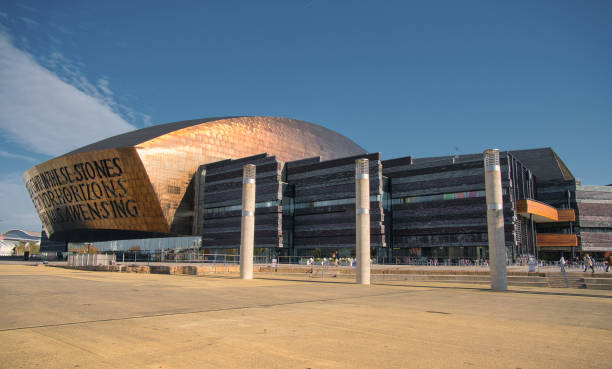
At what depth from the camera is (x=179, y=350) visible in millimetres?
7402

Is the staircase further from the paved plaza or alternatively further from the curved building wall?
the curved building wall

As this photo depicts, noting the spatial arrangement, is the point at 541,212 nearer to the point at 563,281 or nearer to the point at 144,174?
the point at 563,281

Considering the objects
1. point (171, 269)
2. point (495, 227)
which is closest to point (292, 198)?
point (171, 269)

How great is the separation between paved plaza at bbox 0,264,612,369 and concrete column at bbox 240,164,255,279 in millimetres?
16304

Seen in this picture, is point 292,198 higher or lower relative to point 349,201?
higher

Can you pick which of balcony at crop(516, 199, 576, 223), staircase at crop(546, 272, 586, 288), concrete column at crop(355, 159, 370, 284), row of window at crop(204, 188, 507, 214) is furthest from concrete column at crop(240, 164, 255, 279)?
balcony at crop(516, 199, 576, 223)

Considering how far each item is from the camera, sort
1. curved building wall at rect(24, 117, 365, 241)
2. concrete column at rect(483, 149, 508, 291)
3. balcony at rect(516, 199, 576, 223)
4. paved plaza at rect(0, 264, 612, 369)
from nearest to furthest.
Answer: paved plaza at rect(0, 264, 612, 369)
concrete column at rect(483, 149, 508, 291)
balcony at rect(516, 199, 576, 223)
curved building wall at rect(24, 117, 365, 241)

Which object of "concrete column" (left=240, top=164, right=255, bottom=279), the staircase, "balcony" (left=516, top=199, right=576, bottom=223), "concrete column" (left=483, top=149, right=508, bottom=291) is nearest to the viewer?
"concrete column" (left=483, top=149, right=508, bottom=291)

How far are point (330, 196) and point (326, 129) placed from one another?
40.0m

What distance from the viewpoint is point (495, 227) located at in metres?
25.7

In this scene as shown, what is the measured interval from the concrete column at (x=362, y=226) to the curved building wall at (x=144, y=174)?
51.5 metres

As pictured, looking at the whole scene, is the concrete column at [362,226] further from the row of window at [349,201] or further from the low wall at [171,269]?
the row of window at [349,201]

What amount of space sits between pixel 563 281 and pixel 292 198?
51393 mm

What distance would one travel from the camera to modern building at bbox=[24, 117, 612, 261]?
206 feet
